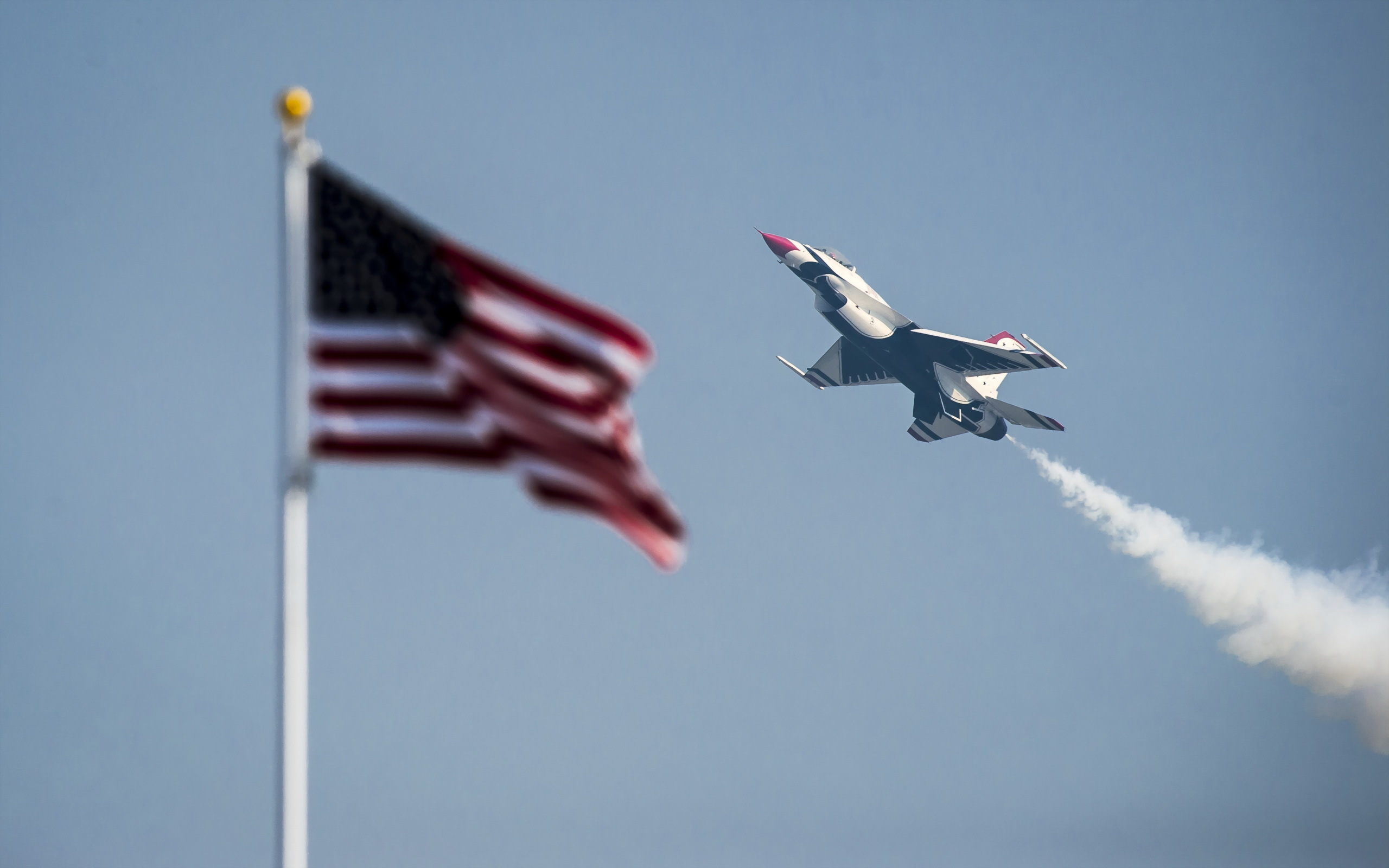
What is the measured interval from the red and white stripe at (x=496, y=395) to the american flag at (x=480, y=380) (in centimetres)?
1

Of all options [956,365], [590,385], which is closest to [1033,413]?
[956,365]

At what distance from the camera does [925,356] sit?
90250 millimetres

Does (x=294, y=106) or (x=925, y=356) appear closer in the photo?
(x=294, y=106)

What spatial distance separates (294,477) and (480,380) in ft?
7.06

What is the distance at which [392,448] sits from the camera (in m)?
18.1

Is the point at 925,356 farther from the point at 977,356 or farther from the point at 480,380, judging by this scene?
the point at 480,380

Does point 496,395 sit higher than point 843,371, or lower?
lower

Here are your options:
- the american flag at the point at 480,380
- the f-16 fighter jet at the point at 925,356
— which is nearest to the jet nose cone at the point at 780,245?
the f-16 fighter jet at the point at 925,356

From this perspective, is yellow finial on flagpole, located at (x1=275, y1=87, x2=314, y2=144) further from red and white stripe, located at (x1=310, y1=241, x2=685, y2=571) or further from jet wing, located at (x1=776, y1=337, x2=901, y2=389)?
jet wing, located at (x1=776, y1=337, x2=901, y2=389)

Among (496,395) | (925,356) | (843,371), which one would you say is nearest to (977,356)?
(925,356)

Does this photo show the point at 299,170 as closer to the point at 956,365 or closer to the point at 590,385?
the point at 590,385

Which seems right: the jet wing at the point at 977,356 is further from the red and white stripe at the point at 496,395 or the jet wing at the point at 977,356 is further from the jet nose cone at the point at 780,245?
the red and white stripe at the point at 496,395

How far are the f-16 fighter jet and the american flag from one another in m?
70.1

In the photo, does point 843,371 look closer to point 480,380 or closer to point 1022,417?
point 1022,417
